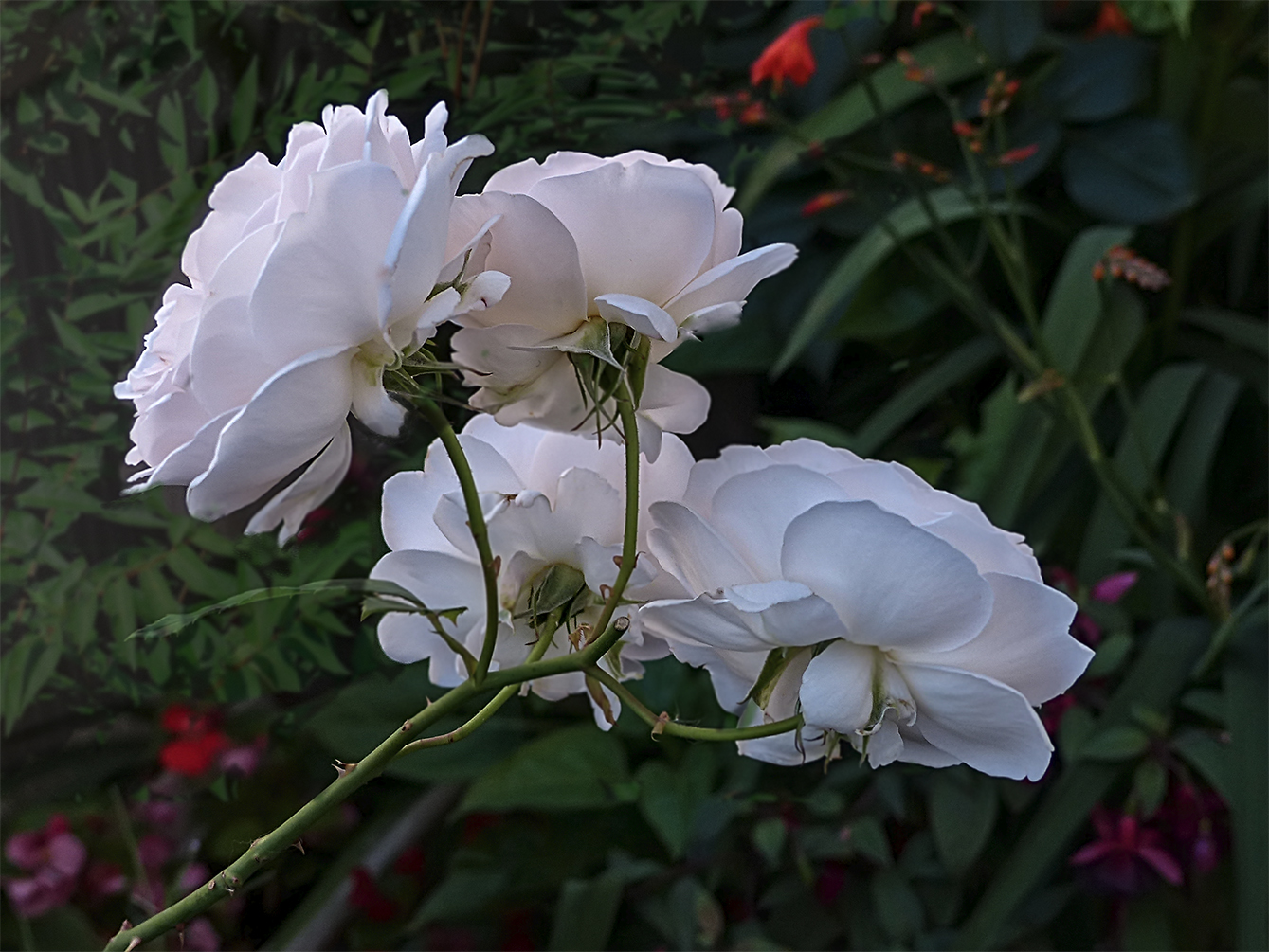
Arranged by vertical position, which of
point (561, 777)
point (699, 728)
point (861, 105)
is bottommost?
point (561, 777)

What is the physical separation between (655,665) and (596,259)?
0.63 m

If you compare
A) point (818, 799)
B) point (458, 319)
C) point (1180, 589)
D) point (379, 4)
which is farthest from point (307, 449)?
point (1180, 589)

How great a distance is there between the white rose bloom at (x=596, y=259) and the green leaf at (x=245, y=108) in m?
0.67

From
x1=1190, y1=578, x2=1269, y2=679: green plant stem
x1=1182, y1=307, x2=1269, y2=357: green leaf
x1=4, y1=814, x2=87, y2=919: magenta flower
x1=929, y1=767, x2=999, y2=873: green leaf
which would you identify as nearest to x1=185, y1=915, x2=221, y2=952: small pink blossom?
x1=4, y1=814, x2=87, y2=919: magenta flower

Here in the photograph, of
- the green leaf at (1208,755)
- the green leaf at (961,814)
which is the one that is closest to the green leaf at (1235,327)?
the green leaf at (1208,755)

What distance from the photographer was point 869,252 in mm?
938

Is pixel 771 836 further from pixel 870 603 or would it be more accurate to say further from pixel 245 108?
pixel 245 108

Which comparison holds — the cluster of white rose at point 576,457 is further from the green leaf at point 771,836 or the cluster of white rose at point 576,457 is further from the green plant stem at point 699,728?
the green leaf at point 771,836

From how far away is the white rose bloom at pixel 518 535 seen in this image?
25cm

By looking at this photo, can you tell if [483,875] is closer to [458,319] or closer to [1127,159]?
[458,319]

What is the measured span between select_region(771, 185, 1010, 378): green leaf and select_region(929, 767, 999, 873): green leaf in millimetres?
379

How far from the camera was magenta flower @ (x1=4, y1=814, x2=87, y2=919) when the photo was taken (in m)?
0.84

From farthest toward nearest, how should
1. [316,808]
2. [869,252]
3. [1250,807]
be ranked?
[869,252]
[1250,807]
[316,808]

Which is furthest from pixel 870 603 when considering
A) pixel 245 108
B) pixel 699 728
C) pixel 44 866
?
pixel 44 866
